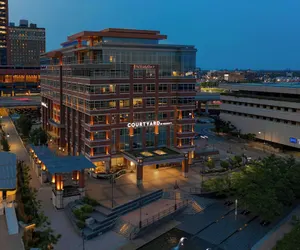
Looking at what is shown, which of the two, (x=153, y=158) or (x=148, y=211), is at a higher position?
(x=153, y=158)

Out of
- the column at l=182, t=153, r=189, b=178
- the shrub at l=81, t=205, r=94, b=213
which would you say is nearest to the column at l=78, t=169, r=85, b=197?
the shrub at l=81, t=205, r=94, b=213

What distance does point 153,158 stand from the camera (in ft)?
195

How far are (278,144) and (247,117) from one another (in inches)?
471

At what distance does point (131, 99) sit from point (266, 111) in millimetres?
40116

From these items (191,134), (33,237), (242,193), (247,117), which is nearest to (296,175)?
(242,193)

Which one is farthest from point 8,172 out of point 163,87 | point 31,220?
point 163,87

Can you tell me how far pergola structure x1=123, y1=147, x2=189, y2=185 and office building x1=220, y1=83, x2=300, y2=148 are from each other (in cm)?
3231

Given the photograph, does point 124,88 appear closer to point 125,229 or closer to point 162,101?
point 162,101

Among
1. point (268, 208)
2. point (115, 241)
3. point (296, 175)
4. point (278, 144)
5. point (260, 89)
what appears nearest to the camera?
point (115, 241)

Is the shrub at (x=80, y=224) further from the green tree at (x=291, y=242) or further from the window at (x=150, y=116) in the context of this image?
the window at (x=150, y=116)

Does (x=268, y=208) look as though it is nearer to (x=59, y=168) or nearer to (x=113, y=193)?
(x=113, y=193)

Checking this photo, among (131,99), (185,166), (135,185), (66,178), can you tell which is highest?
(131,99)

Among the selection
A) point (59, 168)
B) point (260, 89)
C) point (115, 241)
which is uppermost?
point (260, 89)

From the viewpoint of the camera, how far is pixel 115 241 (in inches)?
1581
